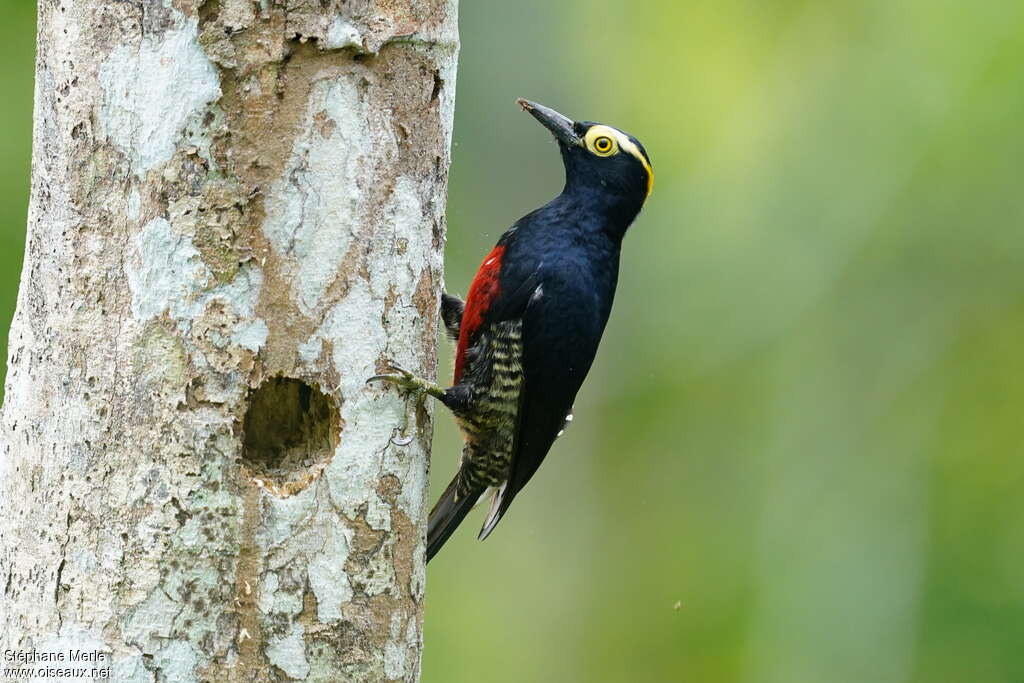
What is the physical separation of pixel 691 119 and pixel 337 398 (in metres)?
6.72

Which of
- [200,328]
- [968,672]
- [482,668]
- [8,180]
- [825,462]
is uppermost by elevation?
[200,328]

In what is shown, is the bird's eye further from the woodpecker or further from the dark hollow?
the dark hollow

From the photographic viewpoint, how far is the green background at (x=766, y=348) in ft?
27.6

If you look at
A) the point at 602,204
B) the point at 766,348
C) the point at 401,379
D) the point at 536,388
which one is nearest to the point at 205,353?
the point at 401,379

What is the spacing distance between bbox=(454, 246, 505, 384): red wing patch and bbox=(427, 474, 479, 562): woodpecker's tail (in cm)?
45

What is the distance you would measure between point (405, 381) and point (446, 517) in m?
1.06

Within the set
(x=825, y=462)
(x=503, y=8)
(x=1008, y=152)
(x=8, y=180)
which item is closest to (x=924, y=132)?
(x=1008, y=152)

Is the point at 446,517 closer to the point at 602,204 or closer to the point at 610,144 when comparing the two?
the point at 602,204

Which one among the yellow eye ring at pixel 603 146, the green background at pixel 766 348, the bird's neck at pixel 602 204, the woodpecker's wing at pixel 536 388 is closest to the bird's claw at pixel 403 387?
the woodpecker's wing at pixel 536 388

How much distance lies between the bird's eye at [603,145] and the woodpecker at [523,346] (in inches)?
7.4

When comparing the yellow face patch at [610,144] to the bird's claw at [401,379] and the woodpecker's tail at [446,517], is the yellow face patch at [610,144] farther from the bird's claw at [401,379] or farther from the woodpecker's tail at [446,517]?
the bird's claw at [401,379]

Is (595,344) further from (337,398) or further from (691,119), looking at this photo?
(691,119)

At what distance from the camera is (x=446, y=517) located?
449cm

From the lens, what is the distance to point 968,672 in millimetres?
8273
